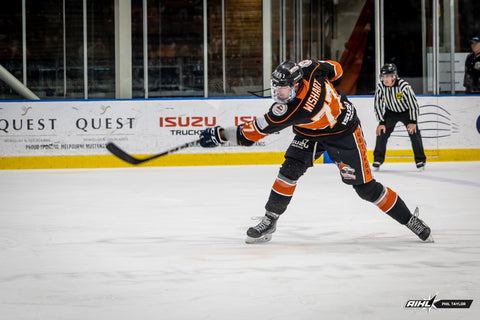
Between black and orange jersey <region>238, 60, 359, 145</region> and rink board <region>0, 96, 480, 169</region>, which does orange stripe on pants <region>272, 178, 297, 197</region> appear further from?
rink board <region>0, 96, 480, 169</region>

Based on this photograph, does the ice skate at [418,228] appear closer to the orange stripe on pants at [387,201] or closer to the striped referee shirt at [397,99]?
the orange stripe on pants at [387,201]

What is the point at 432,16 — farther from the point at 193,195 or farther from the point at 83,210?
the point at 83,210

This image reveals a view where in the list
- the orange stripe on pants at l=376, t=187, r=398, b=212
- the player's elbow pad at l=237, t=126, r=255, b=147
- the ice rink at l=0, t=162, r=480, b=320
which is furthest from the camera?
the orange stripe on pants at l=376, t=187, r=398, b=212

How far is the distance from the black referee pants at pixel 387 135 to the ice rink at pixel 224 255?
1600 mm

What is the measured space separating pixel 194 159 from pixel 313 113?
6170 mm

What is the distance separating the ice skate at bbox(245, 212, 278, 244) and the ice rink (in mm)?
61

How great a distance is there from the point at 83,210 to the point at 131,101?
4.16m

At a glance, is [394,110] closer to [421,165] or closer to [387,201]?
[421,165]

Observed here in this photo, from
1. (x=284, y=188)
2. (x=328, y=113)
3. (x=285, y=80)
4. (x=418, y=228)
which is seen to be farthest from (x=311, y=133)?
(x=418, y=228)

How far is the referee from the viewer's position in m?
8.80

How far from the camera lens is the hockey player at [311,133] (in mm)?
3805

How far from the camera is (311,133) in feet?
13.5

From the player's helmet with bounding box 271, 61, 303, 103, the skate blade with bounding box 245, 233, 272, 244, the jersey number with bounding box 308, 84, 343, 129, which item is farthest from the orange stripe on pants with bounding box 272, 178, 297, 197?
the player's helmet with bounding box 271, 61, 303, 103

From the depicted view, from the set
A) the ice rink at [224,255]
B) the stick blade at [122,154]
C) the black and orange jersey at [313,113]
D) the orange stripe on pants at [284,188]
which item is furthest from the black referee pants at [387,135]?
the stick blade at [122,154]
